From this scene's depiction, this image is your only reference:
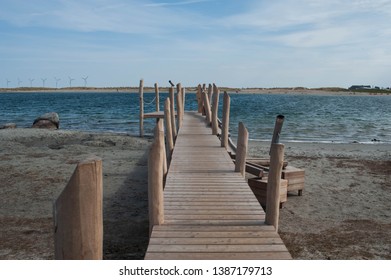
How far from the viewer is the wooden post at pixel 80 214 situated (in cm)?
247

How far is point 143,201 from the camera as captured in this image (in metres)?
9.11

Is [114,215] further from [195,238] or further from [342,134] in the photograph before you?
[342,134]

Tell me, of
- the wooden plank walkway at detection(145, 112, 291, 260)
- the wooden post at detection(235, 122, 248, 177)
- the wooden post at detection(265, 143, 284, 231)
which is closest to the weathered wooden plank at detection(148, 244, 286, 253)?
the wooden plank walkway at detection(145, 112, 291, 260)

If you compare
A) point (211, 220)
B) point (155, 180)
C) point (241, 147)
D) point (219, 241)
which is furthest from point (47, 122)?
point (219, 241)

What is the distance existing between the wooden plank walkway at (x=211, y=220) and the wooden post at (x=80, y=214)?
5.37ft

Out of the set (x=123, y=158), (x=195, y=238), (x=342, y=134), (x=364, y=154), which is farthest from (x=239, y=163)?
(x=342, y=134)

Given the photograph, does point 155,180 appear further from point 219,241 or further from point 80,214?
point 80,214

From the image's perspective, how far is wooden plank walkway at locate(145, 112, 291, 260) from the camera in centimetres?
427

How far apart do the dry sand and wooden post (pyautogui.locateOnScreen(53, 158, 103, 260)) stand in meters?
3.62

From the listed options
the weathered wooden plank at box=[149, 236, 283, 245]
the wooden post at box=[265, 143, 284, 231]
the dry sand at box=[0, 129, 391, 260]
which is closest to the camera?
the weathered wooden plank at box=[149, 236, 283, 245]

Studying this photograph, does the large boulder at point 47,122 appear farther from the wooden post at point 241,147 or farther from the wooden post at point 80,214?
the wooden post at point 80,214

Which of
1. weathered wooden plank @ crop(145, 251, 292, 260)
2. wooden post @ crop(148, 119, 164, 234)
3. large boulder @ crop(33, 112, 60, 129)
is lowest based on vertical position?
large boulder @ crop(33, 112, 60, 129)

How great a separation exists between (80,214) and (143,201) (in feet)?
21.9

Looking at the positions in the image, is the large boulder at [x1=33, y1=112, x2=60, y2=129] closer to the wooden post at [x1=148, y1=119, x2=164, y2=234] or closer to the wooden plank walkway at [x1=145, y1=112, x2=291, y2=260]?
the wooden plank walkway at [x1=145, y1=112, x2=291, y2=260]
